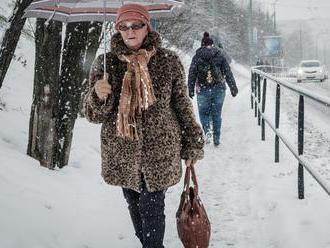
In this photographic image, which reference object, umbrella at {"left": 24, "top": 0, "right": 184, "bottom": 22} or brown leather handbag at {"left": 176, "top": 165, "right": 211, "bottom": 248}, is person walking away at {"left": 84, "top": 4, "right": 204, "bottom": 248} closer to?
brown leather handbag at {"left": 176, "top": 165, "right": 211, "bottom": 248}

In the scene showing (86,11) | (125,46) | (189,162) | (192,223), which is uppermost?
(86,11)

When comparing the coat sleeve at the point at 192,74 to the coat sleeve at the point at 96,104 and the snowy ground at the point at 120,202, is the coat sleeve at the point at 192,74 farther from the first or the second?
the coat sleeve at the point at 96,104

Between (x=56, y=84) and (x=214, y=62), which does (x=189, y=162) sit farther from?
(x=214, y=62)

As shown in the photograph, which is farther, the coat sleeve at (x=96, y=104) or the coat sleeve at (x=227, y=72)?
the coat sleeve at (x=227, y=72)

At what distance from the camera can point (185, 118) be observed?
11.1 feet

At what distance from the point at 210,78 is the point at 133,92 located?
4900 mm

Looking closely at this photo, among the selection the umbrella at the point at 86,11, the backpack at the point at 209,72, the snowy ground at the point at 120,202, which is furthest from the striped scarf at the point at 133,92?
the backpack at the point at 209,72

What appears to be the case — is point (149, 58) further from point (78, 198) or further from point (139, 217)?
point (78, 198)

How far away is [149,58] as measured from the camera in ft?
10.5

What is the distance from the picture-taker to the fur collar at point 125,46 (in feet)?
10.5

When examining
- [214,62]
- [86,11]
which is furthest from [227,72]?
[86,11]

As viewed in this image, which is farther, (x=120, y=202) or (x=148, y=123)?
(x=120, y=202)

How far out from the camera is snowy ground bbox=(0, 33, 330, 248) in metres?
3.98

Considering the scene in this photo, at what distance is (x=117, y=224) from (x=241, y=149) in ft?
12.0
